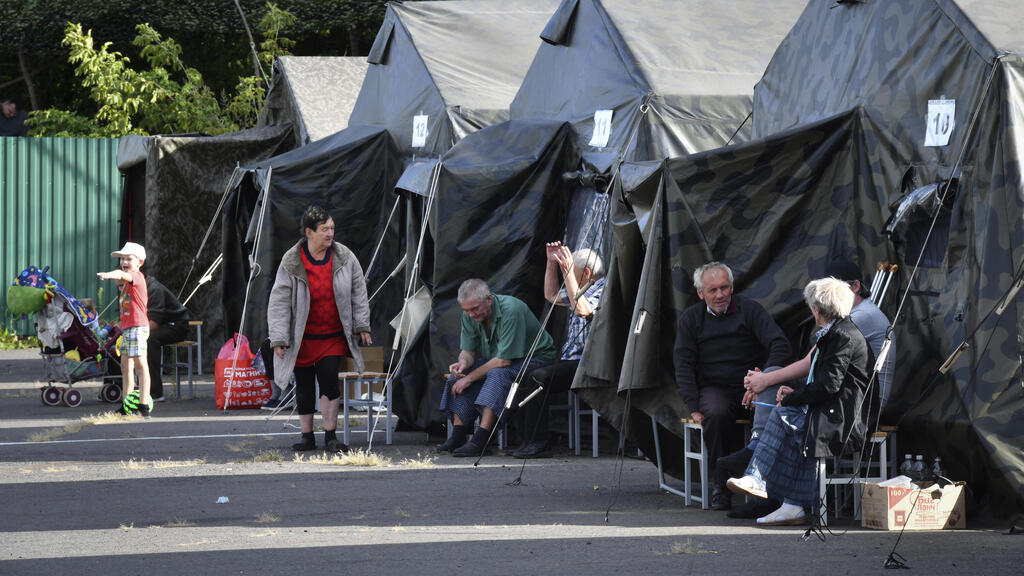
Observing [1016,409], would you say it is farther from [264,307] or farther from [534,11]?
[534,11]

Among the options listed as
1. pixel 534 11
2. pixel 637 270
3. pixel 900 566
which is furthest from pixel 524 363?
pixel 534 11

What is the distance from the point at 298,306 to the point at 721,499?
13.4 feet

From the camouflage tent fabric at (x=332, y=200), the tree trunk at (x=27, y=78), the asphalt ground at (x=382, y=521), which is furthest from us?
the tree trunk at (x=27, y=78)

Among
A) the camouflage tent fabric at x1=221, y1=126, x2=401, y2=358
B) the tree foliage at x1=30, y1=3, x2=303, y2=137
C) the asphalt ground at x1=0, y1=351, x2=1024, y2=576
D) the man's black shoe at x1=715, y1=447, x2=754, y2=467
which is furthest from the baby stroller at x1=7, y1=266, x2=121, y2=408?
the tree foliage at x1=30, y1=3, x2=303, y2=137

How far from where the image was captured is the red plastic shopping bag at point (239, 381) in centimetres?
1429

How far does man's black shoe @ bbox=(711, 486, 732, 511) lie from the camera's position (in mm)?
8188

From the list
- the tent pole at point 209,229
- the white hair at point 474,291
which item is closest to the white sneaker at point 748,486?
the white hair at point 474,291

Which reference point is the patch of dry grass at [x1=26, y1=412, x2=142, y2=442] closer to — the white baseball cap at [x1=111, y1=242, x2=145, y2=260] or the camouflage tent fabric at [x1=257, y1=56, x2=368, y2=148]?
the white baseball cap at [x1=111, y1=242, x2=145, y2=260]

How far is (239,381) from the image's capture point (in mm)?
14414

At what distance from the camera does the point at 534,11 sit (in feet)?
54.3

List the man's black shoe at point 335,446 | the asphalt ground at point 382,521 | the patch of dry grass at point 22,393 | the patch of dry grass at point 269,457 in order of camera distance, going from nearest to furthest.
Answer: the asphalt ground at point 382,521 → the patch of dry grass at point 269,457 → the man's black shoe at point 335,446 → the patch of dry grass at point 22,393

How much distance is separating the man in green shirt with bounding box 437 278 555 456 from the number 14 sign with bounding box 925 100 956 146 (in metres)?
Answer: 3.80

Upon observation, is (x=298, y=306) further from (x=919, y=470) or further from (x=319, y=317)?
(x=919, y=470)

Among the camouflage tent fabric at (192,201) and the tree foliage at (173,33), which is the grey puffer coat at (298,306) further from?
the tree foliage at (173,33)
